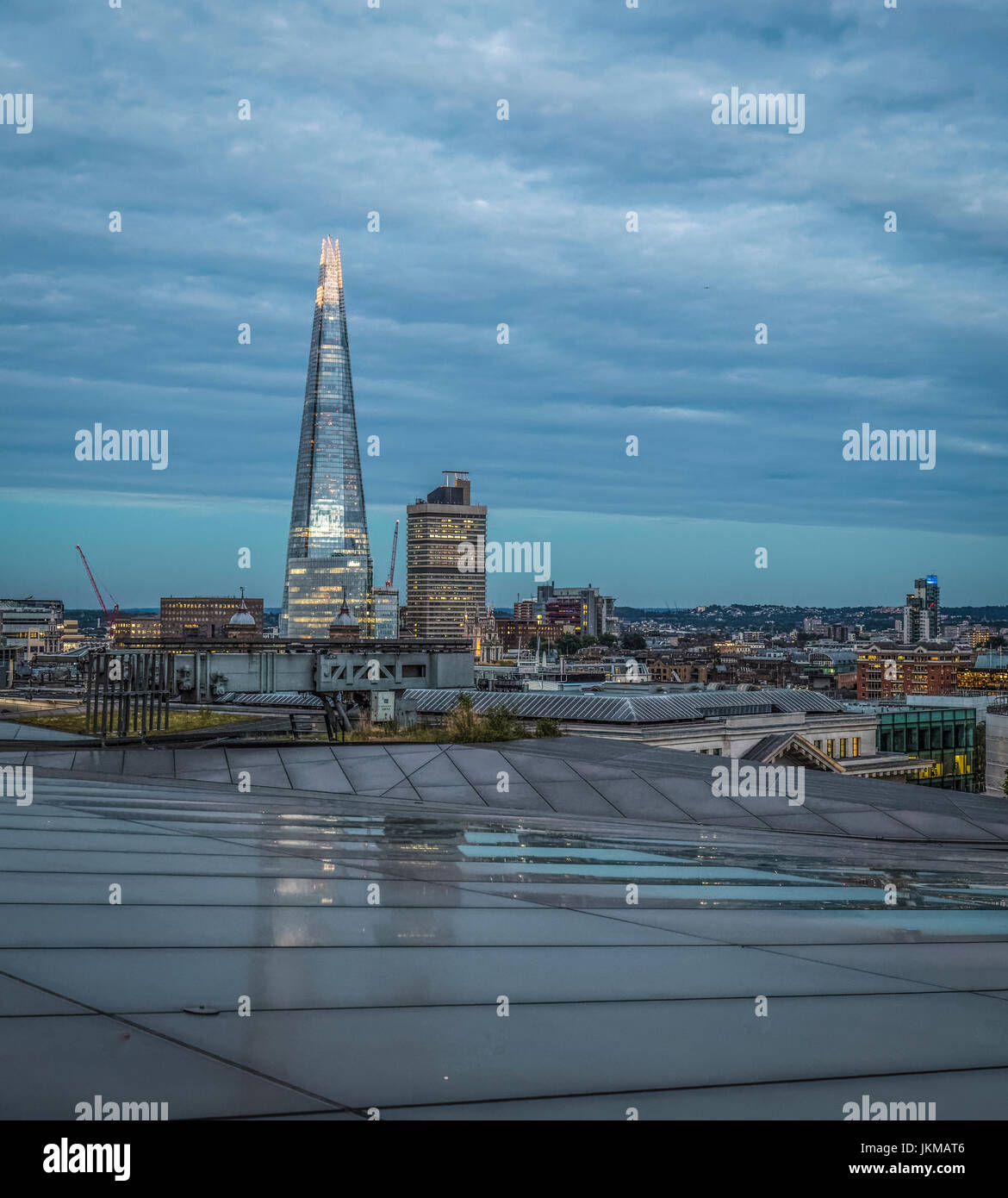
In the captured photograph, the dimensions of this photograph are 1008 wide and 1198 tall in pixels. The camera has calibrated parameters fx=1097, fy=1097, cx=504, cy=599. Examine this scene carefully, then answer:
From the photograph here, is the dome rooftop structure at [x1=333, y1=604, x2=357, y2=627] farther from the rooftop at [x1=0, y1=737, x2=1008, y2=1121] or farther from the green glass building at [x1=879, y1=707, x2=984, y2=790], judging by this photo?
the rooftop at [x1=0, y1=737, x2=1008, y2=1121]

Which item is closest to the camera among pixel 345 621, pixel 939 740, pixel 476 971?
pixel 476 971

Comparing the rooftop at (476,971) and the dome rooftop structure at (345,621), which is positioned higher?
the dome rooftop structure at (345,621)

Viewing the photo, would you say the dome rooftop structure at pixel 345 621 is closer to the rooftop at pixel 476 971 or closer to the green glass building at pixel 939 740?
the green glass building at pixel 939 740

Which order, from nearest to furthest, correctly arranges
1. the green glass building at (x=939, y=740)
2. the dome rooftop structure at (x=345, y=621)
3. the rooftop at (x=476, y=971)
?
the rooftop at (x=476, y=971), the dome rooftop structure at (x=345, y=621), the green glass building at (x=939, y=740)

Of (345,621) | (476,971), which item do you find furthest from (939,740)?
(476,971)

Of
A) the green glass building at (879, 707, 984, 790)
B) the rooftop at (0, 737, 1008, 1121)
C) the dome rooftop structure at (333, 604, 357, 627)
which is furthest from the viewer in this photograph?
the green glass building at (879, 707, 984, 790)

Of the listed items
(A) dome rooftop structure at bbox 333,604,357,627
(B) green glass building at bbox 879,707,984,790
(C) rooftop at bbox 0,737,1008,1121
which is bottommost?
(B) green glass building at bbox 879,707,984,790

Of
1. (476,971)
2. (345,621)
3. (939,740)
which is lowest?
(939,740)

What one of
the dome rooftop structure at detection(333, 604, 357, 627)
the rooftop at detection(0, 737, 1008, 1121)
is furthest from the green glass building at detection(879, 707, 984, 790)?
the rooftop at detection(0, 737, 1008, 1121)

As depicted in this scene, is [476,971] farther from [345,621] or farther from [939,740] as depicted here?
[939,740]

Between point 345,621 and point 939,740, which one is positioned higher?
point 345,621

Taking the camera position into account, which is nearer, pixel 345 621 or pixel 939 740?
pixel 345 621

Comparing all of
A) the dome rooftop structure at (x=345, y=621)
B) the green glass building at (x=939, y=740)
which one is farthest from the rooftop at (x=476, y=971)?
the green glass building at (x=939, y=740)
